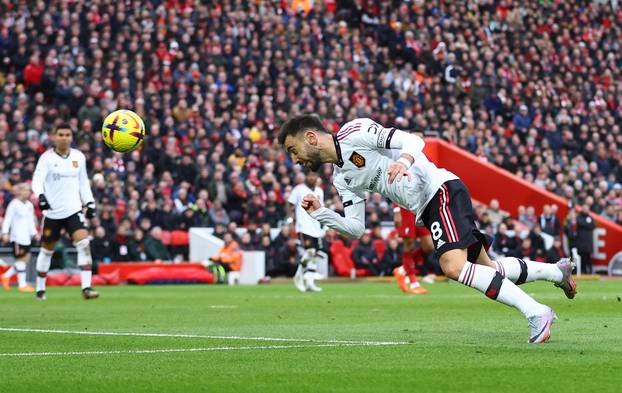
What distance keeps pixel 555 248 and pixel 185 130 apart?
9.94 m

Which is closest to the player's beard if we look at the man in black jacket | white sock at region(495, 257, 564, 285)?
white sock at region(495, 257, 564, 285)

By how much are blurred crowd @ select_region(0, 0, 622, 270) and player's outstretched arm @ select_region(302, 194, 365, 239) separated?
18.0 m

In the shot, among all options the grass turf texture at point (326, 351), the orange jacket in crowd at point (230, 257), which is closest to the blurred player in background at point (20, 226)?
the orange jacket in crowd at point (230, 257)

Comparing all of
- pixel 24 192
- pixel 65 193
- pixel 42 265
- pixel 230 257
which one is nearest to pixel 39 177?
pixel 65 193

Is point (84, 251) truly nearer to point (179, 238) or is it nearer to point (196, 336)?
point (196, 336)

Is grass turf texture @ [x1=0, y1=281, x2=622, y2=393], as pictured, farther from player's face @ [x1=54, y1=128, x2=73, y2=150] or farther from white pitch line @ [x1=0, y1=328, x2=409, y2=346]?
player's face @ [x1=54, y1=128, x2=73, y2=150]

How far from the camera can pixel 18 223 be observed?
24.9 metres

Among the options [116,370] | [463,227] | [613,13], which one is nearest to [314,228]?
[463,227]

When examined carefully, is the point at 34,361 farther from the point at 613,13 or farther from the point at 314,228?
the point at 613,13

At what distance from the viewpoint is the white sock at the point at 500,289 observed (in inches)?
346

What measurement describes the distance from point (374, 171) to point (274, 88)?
77.3 feet

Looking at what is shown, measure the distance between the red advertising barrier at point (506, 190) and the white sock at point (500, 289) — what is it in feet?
76.7

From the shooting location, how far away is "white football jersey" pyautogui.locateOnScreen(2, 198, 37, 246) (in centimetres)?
2485

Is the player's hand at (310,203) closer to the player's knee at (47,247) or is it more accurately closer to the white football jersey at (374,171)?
the white football jersey at (374,171)
